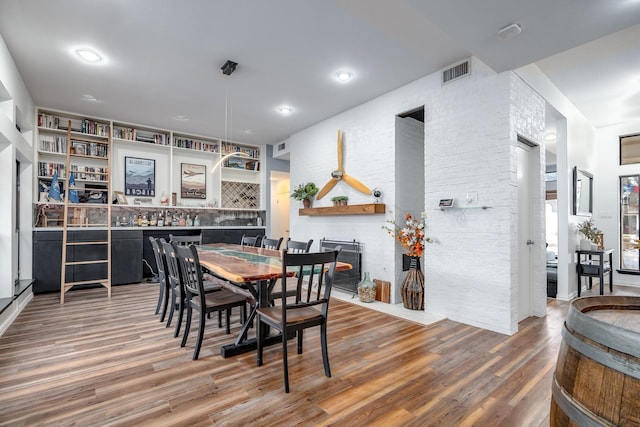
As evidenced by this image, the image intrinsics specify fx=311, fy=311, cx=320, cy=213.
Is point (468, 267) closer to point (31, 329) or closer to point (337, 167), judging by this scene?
point (337, 167)

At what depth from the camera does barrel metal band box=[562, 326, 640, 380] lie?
70cm

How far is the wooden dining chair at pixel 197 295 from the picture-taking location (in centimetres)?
236

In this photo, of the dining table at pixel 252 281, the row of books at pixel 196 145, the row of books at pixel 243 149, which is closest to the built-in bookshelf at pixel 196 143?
the row of books at pixel 196 145

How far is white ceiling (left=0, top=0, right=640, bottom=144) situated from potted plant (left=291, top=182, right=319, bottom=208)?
1.31m

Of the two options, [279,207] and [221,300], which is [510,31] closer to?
[221,300]

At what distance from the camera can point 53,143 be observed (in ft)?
16.6

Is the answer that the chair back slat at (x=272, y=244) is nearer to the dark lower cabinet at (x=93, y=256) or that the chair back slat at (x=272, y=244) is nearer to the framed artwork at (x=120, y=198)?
the dark lower cabinet at (x=93, y=256)

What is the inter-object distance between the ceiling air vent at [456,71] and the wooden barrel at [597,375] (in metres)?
3.12

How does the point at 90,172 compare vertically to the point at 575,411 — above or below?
above

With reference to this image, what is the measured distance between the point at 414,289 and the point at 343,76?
8.92ft

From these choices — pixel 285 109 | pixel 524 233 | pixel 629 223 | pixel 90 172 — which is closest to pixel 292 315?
pixel 524 233

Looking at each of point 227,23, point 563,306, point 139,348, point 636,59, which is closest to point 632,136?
point 636,59

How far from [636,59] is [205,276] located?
520cm

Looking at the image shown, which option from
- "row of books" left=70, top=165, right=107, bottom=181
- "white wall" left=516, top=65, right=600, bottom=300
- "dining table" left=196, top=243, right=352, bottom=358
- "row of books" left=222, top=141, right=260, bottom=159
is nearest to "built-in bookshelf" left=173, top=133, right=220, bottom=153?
"row of books" left=222, top=141, right=260, bottom=159
